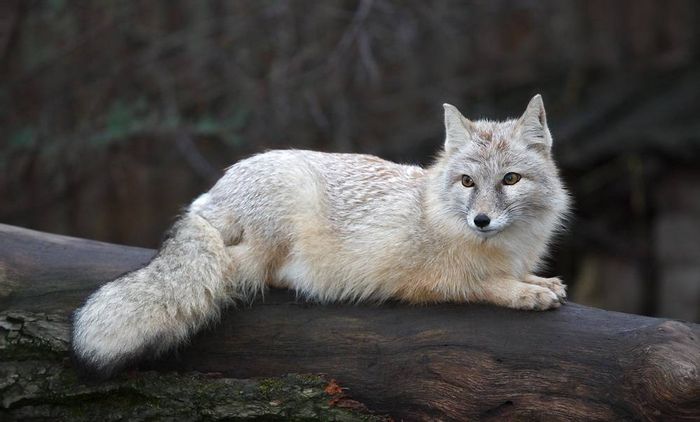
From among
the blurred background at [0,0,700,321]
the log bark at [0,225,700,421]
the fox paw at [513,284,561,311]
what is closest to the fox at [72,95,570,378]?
the fox paw at [513,284,561,311]

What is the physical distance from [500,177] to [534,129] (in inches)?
19.4

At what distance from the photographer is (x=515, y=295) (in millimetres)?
5266

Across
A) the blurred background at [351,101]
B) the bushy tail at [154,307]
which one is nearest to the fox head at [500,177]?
the bushy tail at [154,307]

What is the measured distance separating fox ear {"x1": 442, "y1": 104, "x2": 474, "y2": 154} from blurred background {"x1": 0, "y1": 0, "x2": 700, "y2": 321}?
3964 millimetres

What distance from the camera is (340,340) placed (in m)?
5.22

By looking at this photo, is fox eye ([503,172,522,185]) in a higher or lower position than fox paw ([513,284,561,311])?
higher

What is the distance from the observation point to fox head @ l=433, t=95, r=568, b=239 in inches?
208

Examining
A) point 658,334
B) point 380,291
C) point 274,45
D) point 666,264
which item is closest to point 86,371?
point 380,291

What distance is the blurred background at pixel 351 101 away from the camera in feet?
33.6

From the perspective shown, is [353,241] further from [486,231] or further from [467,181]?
[486,231]

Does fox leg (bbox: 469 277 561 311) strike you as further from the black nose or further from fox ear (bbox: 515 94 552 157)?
fox ear (bbox: 515 94 552 157)

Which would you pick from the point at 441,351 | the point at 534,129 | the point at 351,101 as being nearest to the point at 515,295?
the point at 441,351

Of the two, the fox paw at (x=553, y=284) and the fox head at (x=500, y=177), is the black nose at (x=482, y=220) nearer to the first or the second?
the fox head at (x=500, y=177)

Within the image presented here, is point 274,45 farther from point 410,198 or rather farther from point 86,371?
point 86,371
